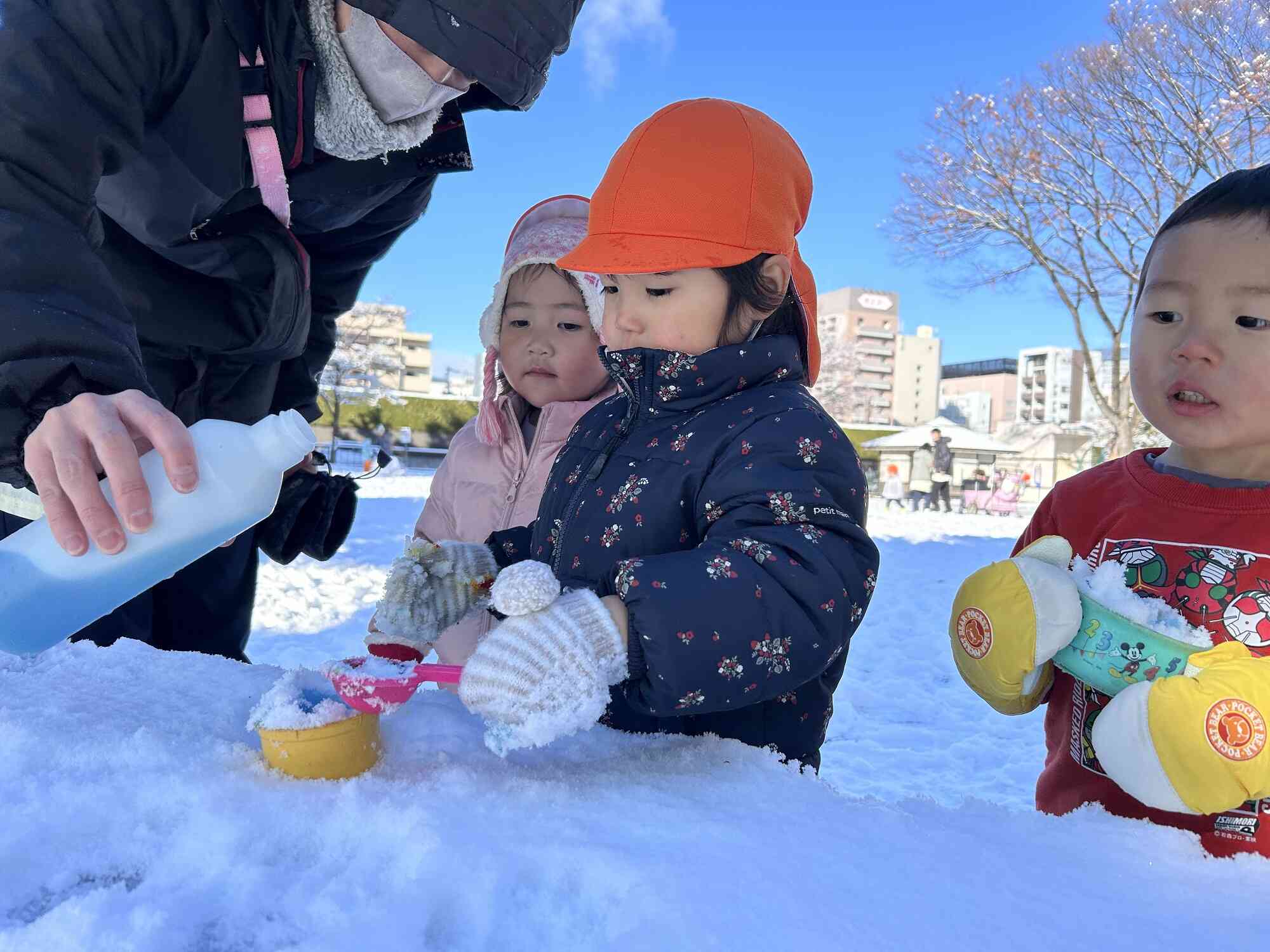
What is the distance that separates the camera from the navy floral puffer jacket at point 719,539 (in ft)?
3.29

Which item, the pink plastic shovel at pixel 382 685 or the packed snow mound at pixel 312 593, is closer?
the pink plastic shovel at pixel 382 685

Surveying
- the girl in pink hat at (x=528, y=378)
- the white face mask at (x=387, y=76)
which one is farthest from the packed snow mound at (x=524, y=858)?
the girl in pink hat at (x=528, y=378)

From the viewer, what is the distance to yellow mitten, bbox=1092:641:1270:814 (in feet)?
3.17

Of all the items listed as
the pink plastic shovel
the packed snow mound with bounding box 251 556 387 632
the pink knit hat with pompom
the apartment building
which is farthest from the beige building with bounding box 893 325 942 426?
the pink plastic shovel

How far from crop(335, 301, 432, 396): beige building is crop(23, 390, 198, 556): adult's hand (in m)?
12.9

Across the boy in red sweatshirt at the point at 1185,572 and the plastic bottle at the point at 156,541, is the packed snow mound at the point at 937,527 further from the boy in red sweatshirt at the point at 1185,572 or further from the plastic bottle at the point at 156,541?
the plastic bottle at the point at 156,541

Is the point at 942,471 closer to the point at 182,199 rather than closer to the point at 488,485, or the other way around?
the point at 488,485

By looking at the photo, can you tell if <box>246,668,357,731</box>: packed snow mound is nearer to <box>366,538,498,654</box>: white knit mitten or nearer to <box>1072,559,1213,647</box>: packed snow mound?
<box>366,538,498,654</box>: white knit mitten

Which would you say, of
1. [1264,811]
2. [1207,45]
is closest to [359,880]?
[1264,811]

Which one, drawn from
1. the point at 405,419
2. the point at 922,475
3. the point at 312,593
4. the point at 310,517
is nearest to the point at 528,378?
the point at 310,517

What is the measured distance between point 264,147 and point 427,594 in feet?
2.97

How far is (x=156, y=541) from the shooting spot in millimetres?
1026

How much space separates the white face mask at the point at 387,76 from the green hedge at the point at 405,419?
89.5 ft

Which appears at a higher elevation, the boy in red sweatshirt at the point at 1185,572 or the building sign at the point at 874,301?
the building sign at the point at 874,301
